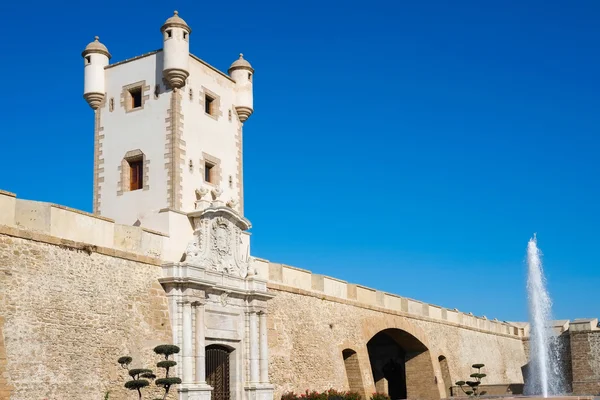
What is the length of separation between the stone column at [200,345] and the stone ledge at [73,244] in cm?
179

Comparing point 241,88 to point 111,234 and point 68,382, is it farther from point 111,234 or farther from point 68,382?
point 68,382

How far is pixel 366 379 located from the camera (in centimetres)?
3117

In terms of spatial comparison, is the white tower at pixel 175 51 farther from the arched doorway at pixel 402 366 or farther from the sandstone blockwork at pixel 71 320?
the arched doorway at pixel 402 366

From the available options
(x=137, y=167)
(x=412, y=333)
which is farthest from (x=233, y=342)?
(x=412, y=333)

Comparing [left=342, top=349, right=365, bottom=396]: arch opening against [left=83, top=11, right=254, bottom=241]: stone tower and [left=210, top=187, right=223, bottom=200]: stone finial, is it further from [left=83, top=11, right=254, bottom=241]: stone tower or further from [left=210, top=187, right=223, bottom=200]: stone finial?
[left=210, top=187, right=223, bottom=200]: stone finial

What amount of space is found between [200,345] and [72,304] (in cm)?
469

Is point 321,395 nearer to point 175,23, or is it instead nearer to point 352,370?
point 352,370

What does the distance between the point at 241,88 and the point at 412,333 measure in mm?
15348

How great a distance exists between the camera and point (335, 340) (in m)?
29.9

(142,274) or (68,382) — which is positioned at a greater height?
(142,274)

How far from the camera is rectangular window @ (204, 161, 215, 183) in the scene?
991 inches

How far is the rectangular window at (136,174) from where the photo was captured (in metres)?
24.1

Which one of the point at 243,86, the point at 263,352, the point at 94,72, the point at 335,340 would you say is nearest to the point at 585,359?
the point at 335,340

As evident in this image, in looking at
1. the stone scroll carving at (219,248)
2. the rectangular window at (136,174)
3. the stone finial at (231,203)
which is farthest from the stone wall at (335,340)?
the rectangular window at (136,174)
